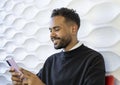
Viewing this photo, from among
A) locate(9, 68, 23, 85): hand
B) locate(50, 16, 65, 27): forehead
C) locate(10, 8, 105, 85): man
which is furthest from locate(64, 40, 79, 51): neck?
locate(9, 68, 23, 85): hand

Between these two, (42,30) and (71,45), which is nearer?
(71,45)

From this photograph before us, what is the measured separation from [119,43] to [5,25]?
0.99 metres

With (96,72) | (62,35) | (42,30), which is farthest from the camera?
(42,30)

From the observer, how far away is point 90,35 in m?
1.21

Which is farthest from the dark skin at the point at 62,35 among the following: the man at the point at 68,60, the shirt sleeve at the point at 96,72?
the shirt sleeve at the point at 96,72

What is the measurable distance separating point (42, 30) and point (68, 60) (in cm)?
41

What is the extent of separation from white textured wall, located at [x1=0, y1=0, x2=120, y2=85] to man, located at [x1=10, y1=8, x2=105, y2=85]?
0.07 meters

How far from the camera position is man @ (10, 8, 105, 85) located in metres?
1.06

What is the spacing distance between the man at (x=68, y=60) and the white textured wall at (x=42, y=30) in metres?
0.07

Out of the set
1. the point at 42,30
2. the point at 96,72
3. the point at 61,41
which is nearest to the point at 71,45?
the point at 61,41

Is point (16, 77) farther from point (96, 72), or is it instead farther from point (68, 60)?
point (96, 72)

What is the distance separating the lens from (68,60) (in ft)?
3.84

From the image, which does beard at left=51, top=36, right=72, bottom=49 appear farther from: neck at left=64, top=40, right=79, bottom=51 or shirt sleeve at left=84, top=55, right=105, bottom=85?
shirt sleeve at left=84, top=55, right=105, bottom=85

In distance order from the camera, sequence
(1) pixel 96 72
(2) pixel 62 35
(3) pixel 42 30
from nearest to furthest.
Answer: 1. (1) pixel 96 72
2. (2) pixel 62 35
3. (3) pixel 42 30
